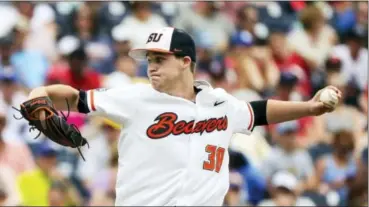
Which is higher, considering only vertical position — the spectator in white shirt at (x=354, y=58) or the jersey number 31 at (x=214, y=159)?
the jersey number 31 at (x=214, y=159)

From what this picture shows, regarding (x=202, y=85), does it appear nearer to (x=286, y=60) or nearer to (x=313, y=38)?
(x=286, y=60)

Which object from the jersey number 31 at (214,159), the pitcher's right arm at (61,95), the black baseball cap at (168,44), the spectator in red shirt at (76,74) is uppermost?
the black baseball cap at (168,44)

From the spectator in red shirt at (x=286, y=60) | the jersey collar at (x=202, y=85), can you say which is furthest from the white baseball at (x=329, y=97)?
the spectator in red shirt at (x=286, y=60)

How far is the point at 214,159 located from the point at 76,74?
549cm

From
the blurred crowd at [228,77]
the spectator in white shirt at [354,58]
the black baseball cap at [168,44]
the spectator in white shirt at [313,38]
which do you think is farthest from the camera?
the spectator in white shirt at [313,38]

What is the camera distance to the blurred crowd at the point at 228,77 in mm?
10797

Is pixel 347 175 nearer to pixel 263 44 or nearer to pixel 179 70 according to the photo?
pixel 263 44

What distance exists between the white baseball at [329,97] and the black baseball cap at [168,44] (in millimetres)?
841

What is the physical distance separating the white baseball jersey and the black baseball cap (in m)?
0.24

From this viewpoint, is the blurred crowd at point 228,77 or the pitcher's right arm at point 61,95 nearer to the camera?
the pitcher's right arm at point 61,95

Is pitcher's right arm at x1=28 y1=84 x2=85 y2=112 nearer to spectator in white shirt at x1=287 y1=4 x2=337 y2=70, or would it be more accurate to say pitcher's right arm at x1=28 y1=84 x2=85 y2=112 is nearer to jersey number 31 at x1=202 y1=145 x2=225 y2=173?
jersey number 31 at x1=202 y1=145 x2=225 y2=173

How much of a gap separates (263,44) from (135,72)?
2.07 meters

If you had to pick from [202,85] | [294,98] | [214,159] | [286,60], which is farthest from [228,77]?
[214,159]

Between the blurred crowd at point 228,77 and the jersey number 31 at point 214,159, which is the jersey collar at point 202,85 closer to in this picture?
the jersey number 31 at point 214,159
